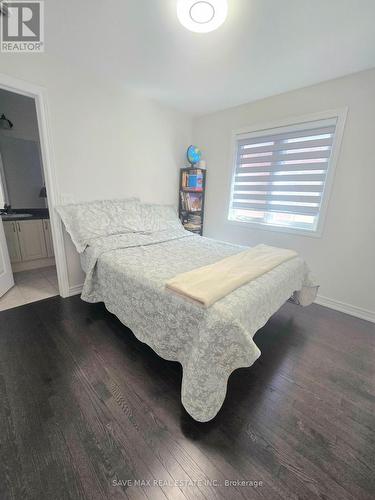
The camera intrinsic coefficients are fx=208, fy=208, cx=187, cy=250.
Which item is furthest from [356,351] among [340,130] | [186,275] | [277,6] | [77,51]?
[77,51]

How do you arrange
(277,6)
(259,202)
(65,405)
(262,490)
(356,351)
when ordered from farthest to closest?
(259,202), (356,351), (277,6), (65,405), (262,490)

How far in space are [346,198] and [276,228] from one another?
0.83 meters

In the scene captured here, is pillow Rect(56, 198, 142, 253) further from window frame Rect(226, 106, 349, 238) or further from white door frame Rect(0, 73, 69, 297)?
window frame Rect(226, 106, 349, 238)

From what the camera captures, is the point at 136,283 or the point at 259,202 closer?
the point at 136,283

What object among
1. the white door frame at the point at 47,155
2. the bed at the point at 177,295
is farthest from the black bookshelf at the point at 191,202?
the white door frame at the point at 47,155

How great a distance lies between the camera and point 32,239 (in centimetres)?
329

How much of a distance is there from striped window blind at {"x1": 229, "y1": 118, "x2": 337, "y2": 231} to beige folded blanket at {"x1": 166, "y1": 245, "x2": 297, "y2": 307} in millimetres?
971

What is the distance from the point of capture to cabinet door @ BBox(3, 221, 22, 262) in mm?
3031

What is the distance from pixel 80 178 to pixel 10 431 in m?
2.28

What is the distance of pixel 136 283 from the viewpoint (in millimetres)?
1556

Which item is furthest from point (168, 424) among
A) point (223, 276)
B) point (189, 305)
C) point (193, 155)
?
point (193, 155)

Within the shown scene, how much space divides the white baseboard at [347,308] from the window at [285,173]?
0.91 m

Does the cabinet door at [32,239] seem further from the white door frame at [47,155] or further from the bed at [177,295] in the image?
the bed at [177,295]

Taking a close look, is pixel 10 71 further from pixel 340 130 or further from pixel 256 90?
pixel 340 130
